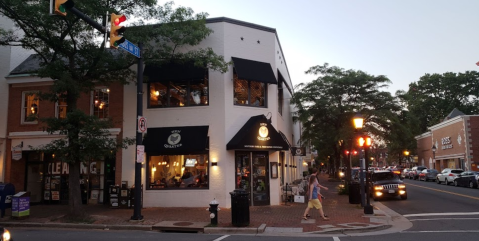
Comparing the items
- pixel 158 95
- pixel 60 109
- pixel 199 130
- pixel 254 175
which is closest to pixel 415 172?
pixel 254 175

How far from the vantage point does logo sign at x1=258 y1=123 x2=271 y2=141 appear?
54.4 feet

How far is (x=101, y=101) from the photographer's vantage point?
1836 centimetres

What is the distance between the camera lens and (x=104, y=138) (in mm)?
13773

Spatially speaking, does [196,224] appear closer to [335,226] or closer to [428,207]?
[335,226]

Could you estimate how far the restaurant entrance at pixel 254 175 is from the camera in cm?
1683

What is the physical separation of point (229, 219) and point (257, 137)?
441 centimetres

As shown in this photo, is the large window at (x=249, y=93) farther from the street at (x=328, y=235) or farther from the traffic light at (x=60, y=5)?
the traffic light at (x=60, y=5)

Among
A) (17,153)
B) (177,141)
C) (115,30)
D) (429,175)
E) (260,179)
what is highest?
(115,30)

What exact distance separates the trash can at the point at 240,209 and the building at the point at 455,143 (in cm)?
4244

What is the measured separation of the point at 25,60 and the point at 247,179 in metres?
14.0

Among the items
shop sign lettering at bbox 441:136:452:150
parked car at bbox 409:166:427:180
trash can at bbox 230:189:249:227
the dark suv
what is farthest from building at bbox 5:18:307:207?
shop sign lettering at bbox 441:136:452:150

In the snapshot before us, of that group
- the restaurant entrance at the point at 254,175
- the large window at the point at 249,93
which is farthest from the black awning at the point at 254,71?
the restaurant entrance at the point at 254,175

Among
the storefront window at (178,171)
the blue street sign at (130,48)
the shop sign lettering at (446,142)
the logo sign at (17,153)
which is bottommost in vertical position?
the storefront window at (178,171)

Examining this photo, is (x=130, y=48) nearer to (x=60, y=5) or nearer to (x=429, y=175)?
(x=60, y=5)
